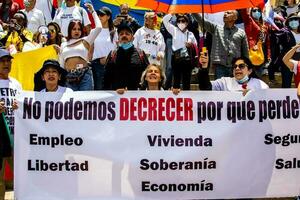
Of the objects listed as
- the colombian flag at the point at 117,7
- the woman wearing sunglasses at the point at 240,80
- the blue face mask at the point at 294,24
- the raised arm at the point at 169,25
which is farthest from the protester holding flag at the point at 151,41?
the woman wearing sunglasses at the point at 240,80

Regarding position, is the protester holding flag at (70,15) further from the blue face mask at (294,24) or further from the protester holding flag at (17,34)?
the blue face mask at (294,24)

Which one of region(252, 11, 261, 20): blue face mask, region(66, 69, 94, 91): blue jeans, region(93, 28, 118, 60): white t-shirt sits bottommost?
region(66, 69, 94, 91): blue jeans

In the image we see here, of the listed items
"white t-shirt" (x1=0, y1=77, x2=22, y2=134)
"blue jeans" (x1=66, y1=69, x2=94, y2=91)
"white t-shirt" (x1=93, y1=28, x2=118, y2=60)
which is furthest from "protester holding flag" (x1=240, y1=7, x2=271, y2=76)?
"white t-shirt" (x1=0, y1=77, x2=22, y2=134)

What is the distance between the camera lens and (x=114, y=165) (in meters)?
7.39

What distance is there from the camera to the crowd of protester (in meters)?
7.89

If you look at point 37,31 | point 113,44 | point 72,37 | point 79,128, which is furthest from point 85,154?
point 37,31

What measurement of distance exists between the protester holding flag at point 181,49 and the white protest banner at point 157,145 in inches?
142

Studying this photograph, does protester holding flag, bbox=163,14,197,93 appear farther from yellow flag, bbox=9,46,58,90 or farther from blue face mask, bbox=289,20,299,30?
blue face mask, bbox=289,20,299,30

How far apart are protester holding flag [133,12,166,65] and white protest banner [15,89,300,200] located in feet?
11.8

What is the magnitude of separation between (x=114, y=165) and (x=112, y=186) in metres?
0.22

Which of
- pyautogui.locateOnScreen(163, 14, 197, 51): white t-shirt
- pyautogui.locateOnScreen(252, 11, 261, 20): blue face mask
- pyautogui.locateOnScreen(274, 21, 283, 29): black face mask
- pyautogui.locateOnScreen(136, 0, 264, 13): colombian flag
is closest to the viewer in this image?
pyautogui.locateOnScreen(136, 0, 264, 13): colombian flag

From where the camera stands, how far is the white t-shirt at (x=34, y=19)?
1248 cm

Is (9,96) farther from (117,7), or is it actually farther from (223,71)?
(117,7)

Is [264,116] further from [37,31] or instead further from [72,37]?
[37,31]
